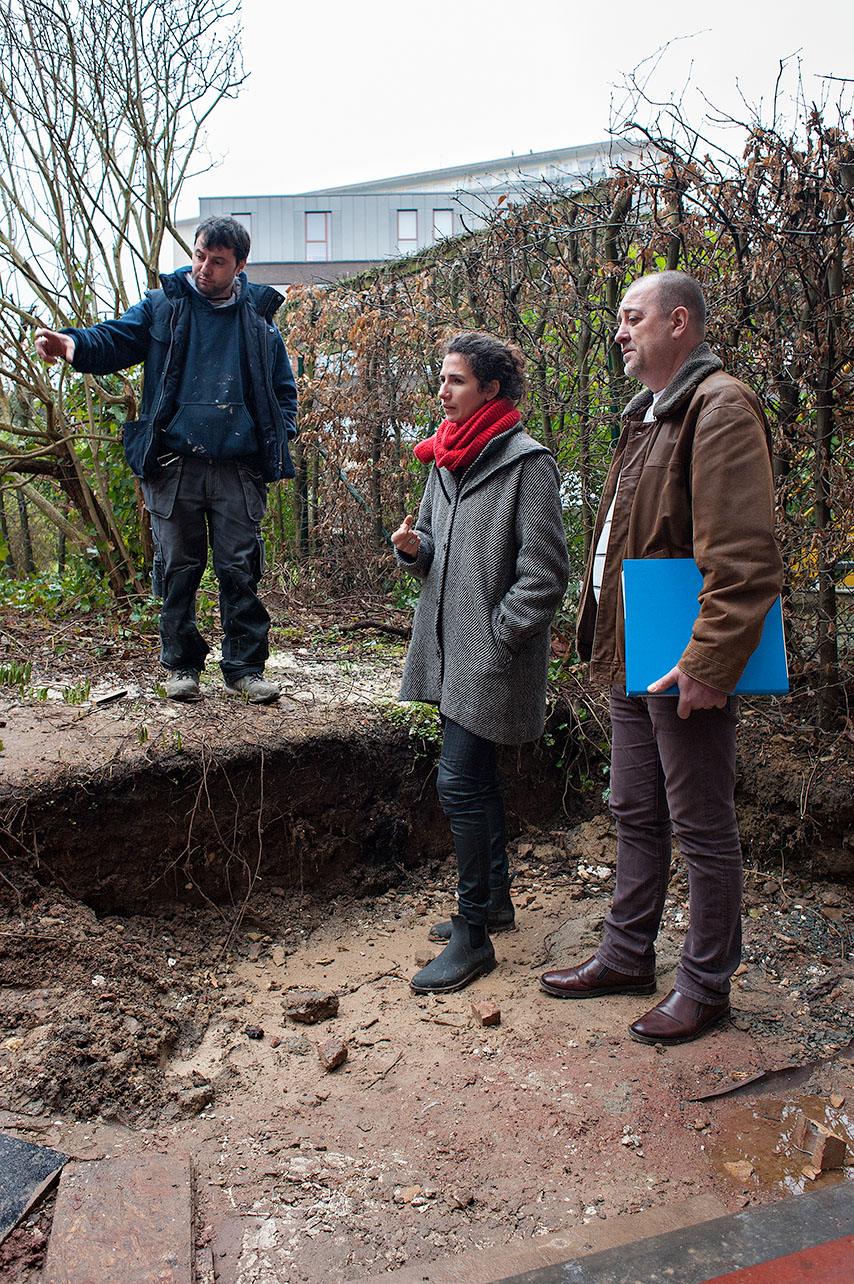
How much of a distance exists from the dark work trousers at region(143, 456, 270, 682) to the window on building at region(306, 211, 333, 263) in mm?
21698

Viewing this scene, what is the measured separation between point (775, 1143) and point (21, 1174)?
1.86 m

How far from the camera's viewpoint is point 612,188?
13.1 feet

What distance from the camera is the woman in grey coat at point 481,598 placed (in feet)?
9.38

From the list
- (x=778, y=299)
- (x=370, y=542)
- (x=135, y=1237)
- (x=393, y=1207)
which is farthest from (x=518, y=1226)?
(x=370, y=542)

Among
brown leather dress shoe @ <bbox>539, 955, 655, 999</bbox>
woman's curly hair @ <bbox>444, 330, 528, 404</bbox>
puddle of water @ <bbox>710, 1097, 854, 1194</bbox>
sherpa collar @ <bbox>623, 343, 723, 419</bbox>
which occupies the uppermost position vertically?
woman's curly hair @ <bbox>444, 330, 528, 404</bbox>

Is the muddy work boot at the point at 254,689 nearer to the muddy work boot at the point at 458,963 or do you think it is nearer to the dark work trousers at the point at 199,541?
the dark work trousers at the point at 199,541

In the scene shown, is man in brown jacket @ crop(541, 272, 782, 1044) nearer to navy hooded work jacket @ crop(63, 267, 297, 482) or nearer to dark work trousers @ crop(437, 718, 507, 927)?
dark work trousers @ crop(437, 718, 507, 927)

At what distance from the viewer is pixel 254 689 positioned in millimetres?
4246

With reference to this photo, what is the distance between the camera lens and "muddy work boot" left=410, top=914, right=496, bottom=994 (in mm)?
3062

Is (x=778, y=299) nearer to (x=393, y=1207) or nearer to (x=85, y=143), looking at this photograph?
(x=393, y=1207)

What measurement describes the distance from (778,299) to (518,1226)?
3.37 m

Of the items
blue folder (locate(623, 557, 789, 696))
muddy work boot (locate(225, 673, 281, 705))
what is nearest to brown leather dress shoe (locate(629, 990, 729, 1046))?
blue folder (locate(623, 557, 789, 696))

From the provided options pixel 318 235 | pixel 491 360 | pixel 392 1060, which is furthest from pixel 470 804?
pixel 318 235

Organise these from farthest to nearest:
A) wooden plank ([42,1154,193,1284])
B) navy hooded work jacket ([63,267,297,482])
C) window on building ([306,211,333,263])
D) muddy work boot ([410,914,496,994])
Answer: window on building ([306,211,333,263]) < navy hooded work jacket ([63,267,297,482]) < muddy work boot ([410,914,496,994]) < wooden plank ([42,1154,193,1284])
